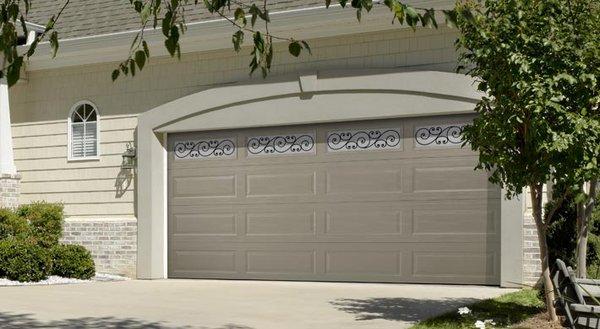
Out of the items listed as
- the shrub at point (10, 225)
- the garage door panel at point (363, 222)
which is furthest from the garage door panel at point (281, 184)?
the shrub at point (10, 225)

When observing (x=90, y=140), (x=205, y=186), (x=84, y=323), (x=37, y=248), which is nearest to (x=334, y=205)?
(x=205, y=186)

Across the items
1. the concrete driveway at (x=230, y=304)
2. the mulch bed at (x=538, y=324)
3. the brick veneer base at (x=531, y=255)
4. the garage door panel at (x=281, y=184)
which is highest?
the garage door panel at (x=281, y=184)

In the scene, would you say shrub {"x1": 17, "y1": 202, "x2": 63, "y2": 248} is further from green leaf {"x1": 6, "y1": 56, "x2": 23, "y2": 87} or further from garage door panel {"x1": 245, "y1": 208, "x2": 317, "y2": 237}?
green leaf {"x1": 6, "y1": 56, "x2": 23, "y2": 87}

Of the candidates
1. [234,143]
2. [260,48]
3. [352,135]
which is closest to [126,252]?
[234,143]

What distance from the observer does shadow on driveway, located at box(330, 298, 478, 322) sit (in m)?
9.95

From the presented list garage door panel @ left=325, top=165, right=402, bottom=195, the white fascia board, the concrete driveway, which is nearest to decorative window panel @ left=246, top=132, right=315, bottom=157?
garage door panel @ left=325, top=165, right=402, bottom=195

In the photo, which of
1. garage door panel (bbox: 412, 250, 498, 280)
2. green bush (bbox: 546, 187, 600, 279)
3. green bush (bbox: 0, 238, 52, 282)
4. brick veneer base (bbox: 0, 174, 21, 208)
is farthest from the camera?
brick veneer base (bbox: 0, 174, 21, 208)

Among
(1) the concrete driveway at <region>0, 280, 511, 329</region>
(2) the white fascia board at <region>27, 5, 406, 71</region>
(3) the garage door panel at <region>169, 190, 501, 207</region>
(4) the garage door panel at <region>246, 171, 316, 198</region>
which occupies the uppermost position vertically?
(2) the white fascia board at <region>27, 5, 406, 71</region>

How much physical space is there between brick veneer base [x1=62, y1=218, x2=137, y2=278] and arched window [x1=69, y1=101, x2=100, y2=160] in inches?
51.5

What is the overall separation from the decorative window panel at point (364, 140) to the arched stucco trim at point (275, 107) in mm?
293

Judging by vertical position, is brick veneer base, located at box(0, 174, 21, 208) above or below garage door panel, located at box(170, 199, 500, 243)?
above

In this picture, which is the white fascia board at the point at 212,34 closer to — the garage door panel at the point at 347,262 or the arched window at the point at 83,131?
the arched window at the point at 83,131

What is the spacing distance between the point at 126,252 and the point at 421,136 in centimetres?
608

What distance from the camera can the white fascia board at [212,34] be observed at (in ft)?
47.2
